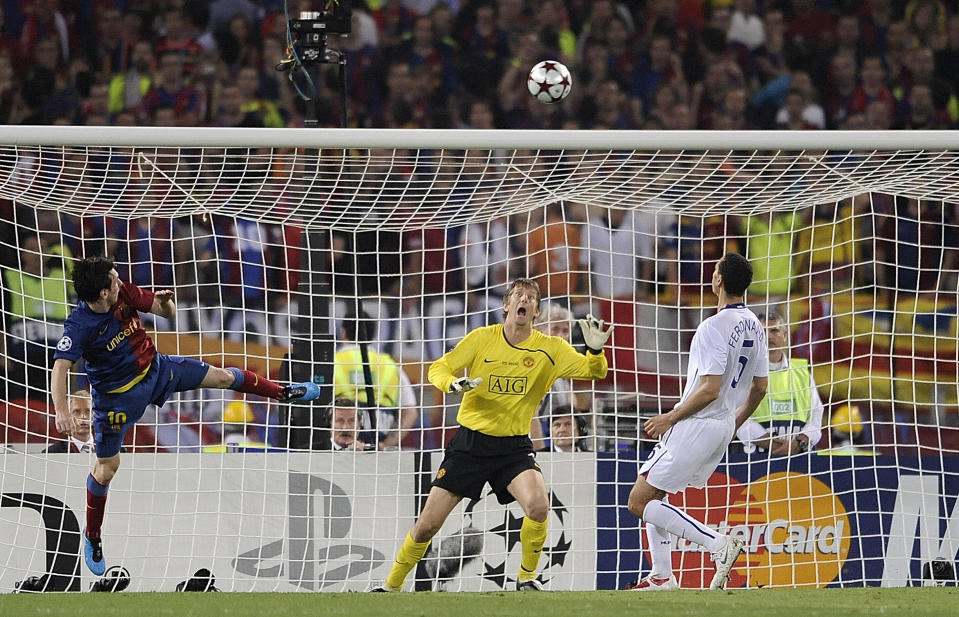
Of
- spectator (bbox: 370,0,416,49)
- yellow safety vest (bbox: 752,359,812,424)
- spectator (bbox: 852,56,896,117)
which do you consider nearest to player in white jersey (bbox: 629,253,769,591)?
yellow safety vest (bbox: 752,359,812,424)

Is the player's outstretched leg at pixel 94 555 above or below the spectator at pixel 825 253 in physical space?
below

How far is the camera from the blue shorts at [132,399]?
21.7 feet

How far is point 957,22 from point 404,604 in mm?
10345

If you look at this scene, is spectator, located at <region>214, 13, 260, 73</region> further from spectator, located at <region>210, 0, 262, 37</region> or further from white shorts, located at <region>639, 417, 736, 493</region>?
white shorts, located at <region>639, 417, 736, 493</region>

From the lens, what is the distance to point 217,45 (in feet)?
40.7

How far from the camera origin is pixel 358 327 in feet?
25.5

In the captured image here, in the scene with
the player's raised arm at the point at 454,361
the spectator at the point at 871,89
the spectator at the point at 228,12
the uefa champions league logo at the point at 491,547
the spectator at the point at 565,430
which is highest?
the spectator at the point at 228,12

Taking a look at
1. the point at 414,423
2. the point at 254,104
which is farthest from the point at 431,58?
the point at 414,423

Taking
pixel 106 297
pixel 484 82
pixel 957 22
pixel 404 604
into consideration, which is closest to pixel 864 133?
pixel 404 604

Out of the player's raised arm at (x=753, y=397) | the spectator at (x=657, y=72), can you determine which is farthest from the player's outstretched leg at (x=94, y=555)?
the spectator at (x=657, y=72)

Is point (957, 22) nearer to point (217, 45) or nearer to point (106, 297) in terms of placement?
point (217, 45)

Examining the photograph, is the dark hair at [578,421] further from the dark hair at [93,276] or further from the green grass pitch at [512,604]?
the dark hair at [93,276]

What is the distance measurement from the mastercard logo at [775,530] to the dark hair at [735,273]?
1.72m

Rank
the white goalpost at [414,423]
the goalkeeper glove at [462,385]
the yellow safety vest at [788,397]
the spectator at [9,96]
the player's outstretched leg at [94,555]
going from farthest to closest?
1. the spectator at [9,96]
2. the yellow safety vest at [788,397]
3. the white goalpost at [414,423]
4. the player's outstretched leg at [94,555]
5. the goalkeeper glove at [462,385]
